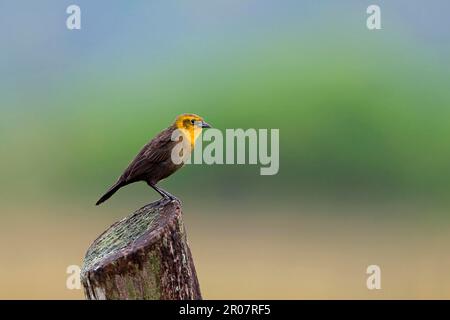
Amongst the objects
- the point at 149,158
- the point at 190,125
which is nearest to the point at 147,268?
the point at 149,158

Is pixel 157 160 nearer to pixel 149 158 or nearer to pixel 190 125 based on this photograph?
pixel 149 158

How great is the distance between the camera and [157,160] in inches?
279

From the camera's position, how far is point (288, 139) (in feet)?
56.7

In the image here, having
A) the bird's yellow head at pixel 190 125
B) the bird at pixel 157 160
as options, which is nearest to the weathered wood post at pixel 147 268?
the bird at pixel 157 160

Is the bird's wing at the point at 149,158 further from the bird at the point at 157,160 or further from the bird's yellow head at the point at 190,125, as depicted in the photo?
the bird's yellow head at the point at 190,125

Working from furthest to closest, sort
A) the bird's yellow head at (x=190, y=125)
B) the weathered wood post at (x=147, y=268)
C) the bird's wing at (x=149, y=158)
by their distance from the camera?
the bird's yellow head at (x=190, y=125)
the bird's wing at (x=149, y=158)
the weathered wood post at (x=147, y=268)

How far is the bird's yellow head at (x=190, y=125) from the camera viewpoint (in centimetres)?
736

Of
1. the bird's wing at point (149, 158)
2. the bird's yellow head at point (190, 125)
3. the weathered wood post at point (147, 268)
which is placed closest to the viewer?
the weathered wood post at point (147, 268)

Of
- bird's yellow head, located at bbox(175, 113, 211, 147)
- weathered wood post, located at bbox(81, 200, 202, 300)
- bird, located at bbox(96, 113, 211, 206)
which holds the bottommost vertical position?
weathered wood post, located at bbox(81, 200, 202, 300)

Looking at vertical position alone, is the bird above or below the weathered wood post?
above

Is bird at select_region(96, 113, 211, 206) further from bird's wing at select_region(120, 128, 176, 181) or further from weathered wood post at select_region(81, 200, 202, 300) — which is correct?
weathered wood post at select_region(81, 200, 202, 300)

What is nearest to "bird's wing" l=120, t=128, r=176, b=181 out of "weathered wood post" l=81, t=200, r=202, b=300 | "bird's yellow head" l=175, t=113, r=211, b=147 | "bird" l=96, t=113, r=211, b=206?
"bird" l=96, t=113, r=211, b=206

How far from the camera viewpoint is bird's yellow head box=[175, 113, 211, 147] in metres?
7.36
